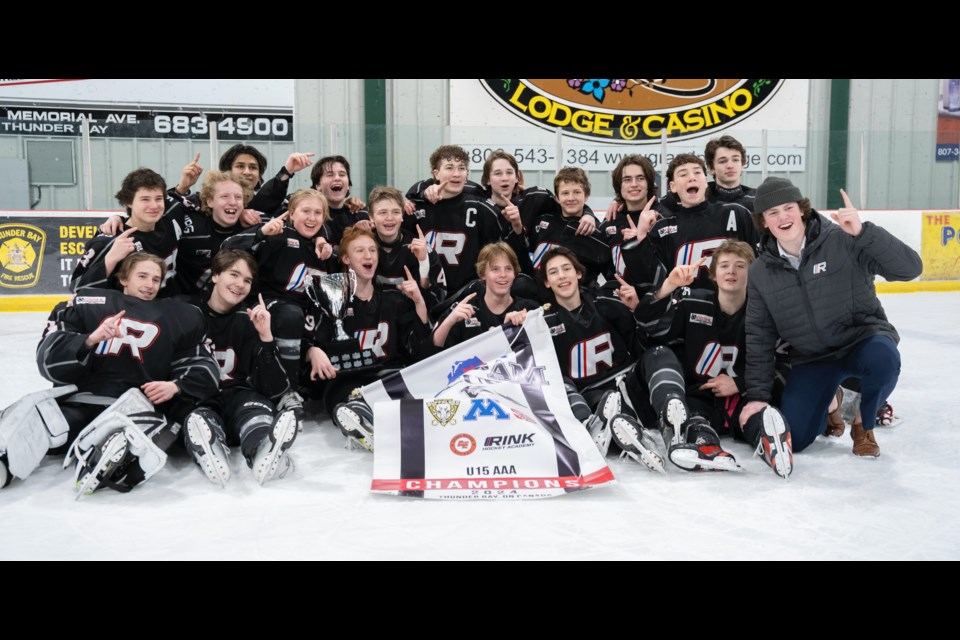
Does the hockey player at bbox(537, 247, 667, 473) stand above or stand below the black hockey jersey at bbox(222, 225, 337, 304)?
below

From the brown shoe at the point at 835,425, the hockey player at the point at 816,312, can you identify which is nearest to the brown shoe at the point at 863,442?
the hockey player at the point at 816,312

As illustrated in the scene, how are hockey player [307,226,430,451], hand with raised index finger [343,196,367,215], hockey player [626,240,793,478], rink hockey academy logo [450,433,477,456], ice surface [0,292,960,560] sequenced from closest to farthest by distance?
1. ice surface [0,292,960,560]
2. rink hockey academy logo [450,433,477,456]
3. hockey player [626,240,793,478]
4. hockey player [307,226,430,451]
5. hand with raised index finger [343,196,367,215]

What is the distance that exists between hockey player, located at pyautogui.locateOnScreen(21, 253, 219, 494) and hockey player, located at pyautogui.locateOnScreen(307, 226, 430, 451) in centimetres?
55

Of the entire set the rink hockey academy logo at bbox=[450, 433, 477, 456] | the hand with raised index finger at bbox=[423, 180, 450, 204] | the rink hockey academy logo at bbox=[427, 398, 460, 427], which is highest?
the hand with raised index finger at bbox=[423, 180, 450, 204]

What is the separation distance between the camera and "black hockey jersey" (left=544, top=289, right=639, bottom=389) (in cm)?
304

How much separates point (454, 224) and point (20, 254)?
5.09 m

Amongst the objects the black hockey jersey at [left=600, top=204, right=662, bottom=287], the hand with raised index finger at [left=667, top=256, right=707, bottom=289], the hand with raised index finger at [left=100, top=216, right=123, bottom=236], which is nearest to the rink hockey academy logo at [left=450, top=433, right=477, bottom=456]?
the hand with raised index finger at [left=667, top=256, right=707, bottom=289]

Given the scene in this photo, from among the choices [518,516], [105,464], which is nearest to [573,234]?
[518,516]

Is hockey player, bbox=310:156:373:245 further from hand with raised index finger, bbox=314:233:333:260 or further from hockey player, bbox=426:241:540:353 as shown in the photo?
hockey player, bbox=426:241:540:353

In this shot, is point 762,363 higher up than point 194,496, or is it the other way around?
point 762,363
